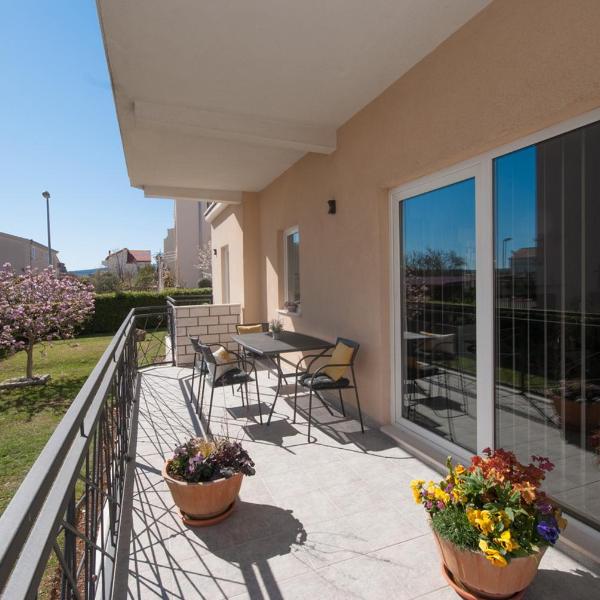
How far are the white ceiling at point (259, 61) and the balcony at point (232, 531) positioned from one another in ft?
7.12

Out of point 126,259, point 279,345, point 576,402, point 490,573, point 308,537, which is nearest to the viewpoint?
point 490,573

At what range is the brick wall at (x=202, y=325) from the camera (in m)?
7.12

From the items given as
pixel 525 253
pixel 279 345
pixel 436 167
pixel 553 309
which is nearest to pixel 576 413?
pixel 553 309

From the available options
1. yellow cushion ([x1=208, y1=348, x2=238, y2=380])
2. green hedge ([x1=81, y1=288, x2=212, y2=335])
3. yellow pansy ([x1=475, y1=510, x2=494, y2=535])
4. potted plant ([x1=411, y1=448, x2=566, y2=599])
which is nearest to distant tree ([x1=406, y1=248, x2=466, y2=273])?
potted plant ([x1=411, y1=448, x2=566, y2=599])

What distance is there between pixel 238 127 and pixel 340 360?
263cm

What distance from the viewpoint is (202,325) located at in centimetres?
729

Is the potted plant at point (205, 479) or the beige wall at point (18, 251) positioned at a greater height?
the beige wall at point (18, 251)

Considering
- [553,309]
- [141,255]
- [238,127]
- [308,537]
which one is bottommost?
[308,537]

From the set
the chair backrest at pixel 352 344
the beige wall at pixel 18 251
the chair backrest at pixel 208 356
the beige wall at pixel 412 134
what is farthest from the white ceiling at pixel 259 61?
the beige wall at pixel 18 251

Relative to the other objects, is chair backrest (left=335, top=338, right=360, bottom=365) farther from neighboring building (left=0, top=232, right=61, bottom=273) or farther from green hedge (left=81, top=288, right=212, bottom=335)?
neighboring building (left=0, top=232, right=61, bottom=273)

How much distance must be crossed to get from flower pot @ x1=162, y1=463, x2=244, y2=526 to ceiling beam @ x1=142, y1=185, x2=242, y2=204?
5.80m

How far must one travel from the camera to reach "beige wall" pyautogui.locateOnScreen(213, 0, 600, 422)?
2098 mm

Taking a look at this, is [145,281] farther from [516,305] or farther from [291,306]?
[516,305]

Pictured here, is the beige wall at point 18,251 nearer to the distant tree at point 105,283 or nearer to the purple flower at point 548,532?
the distant tree at point 105,283
